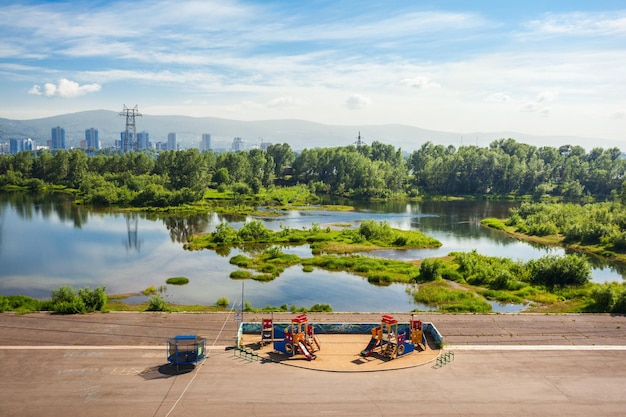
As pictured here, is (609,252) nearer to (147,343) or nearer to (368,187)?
(147,343)

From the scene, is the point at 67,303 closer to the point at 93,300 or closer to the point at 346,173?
the point at 93,300

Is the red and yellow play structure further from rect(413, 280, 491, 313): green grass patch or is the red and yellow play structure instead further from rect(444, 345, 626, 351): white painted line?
rect(413, 280, 491, 313): green grass patch

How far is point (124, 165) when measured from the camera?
343 feet

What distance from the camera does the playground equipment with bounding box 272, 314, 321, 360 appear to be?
2112 cm

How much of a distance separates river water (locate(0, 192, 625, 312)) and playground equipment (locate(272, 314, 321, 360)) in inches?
376

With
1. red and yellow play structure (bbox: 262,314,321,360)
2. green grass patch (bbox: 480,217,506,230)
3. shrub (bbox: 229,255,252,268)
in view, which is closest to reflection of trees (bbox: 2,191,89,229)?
shrub (bbox: 229,255,252,268)

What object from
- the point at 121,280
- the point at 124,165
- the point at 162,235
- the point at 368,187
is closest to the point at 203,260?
the point at 121,280

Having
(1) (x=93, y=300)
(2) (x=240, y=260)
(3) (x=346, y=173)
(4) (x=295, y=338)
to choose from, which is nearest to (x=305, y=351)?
(4) (x=295, y=338)

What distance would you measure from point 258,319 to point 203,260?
64.9ft

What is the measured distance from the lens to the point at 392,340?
21.5 metres

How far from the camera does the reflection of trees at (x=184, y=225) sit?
2178 inches

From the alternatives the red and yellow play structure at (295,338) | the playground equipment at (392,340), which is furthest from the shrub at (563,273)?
the red and yellow play structure at (295,338)

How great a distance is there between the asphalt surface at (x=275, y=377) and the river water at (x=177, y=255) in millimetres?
8590

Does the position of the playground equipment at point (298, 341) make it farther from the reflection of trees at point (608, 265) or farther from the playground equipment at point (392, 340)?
the reflection of trees at point (608, 265)
